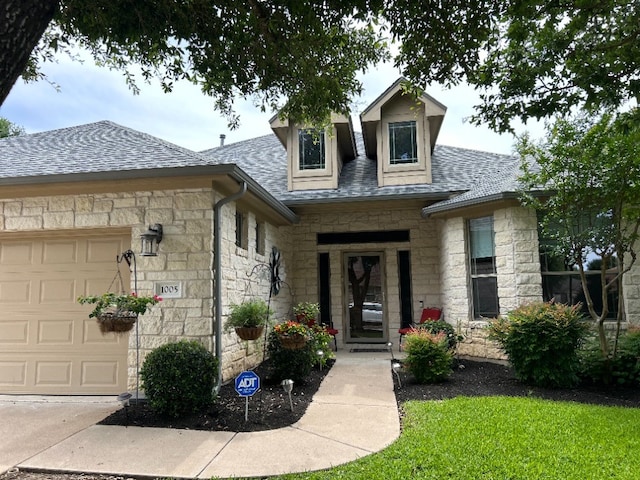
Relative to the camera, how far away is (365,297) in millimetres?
10031

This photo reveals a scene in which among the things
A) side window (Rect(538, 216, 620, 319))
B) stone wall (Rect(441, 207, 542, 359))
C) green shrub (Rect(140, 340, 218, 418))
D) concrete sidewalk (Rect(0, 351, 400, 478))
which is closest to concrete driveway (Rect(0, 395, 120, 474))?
concrete sidewalk (Rect(0, 351, 400, 478))

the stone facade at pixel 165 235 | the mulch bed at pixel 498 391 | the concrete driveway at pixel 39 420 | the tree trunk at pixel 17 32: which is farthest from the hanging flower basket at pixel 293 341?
the tree trunk at pixel 17 32

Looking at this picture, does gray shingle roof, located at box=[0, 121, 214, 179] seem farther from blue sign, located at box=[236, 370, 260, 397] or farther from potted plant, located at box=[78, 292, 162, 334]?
blue sign, located at box=[236, 370, 260, 397]

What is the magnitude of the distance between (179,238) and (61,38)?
250 centimetres

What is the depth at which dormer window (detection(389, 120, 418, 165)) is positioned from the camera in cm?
990

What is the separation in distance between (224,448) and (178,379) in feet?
3.44

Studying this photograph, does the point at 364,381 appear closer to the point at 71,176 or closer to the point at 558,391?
the point at 558,391

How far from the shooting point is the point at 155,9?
4121mm

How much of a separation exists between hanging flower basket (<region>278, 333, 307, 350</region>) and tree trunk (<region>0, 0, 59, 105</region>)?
4431 millimetres

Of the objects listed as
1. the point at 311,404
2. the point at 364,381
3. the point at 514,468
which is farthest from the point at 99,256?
the point at 514,468

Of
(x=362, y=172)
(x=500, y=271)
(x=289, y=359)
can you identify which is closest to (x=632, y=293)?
(x=500, y=271)

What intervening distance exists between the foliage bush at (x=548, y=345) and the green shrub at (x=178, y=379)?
4.15 meters

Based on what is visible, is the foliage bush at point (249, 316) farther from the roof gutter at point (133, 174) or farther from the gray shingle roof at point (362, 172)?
the gray shingle roof at point (362, 172)

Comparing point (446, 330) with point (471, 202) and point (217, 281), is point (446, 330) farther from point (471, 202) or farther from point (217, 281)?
point (217, 281)
